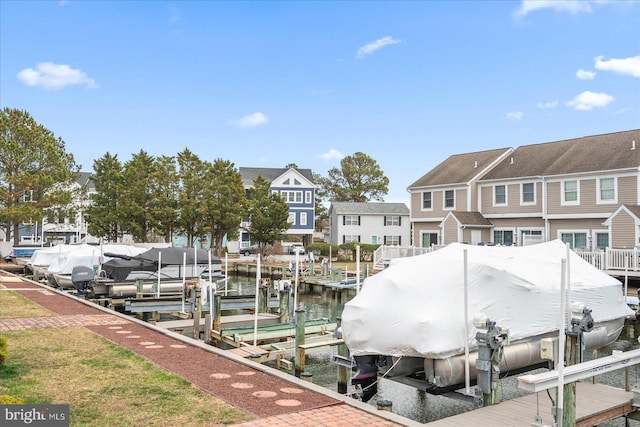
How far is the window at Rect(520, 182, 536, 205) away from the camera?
35.4 m

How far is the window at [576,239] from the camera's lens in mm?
32750

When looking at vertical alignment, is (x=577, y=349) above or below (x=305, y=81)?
below

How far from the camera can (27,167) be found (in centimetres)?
4741

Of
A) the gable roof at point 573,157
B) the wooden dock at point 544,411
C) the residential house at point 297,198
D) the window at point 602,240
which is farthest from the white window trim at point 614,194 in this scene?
the residential house at point 297,198

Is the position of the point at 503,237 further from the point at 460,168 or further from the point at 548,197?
the point at 460,168

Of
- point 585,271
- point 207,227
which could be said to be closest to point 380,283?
point 585,271

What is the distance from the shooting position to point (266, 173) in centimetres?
7162

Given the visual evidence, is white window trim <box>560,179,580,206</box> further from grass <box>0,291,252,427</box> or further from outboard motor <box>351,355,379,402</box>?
grass <box>0,291,252,427</box>

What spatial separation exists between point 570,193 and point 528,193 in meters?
2.98

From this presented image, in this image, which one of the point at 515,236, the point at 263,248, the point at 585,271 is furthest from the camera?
the point at 263,248

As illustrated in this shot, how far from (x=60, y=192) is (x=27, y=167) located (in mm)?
3445

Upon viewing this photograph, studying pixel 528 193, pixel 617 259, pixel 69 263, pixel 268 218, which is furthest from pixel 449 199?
pixel 69 263

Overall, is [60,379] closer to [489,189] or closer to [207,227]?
[489,189]

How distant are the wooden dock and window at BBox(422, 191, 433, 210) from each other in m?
32.2
